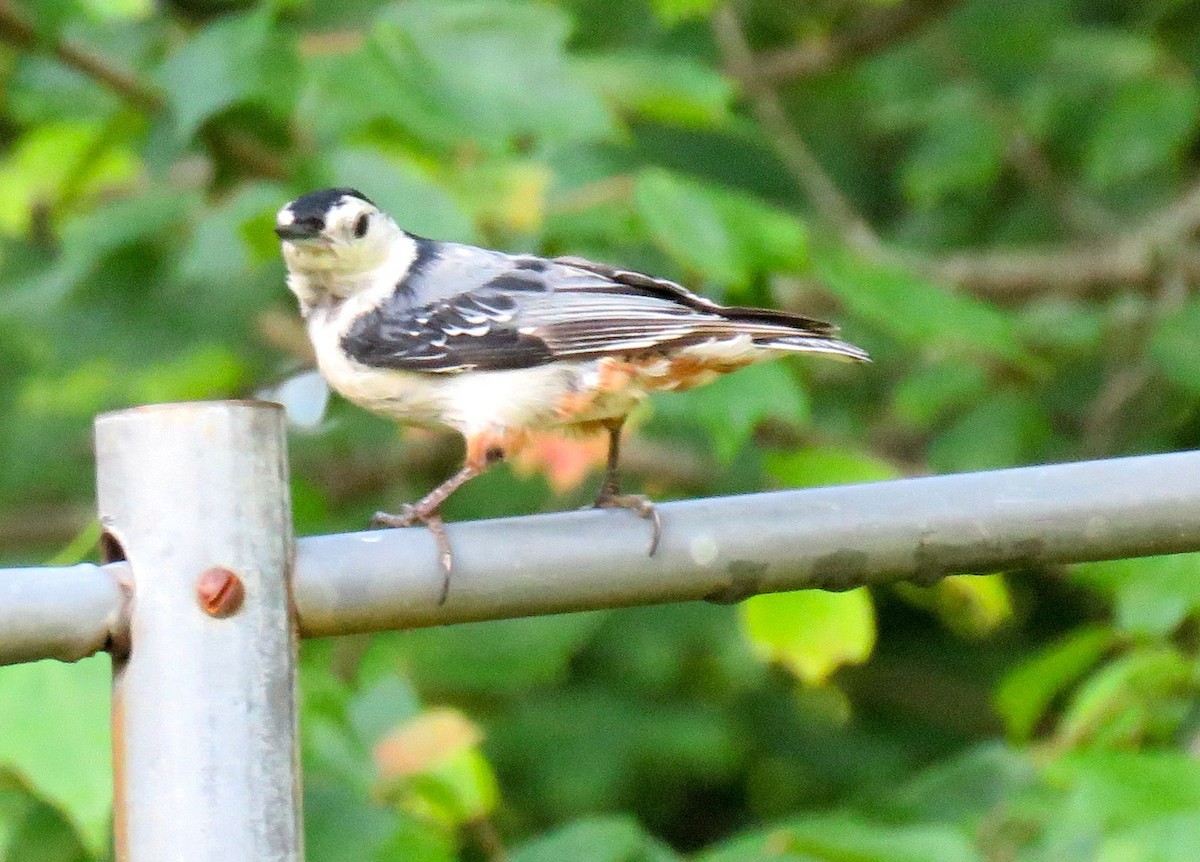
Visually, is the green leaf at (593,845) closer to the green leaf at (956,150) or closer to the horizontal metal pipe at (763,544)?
the horizontal metal pipe at (763,544)

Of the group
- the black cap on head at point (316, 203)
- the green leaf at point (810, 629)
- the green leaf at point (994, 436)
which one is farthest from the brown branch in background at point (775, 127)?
the black cap on head at point (316, 203)

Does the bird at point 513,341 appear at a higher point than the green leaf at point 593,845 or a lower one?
higher

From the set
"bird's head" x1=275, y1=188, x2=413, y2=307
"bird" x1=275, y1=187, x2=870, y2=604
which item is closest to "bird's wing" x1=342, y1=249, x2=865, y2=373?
"bird" x1=275, y1=187, x2=870, y2=604

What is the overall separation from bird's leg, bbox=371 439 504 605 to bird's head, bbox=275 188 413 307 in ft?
1.32

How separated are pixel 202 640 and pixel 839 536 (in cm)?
56

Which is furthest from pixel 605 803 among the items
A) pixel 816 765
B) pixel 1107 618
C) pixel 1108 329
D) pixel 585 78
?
pixel 585 78

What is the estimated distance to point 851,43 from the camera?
444cm

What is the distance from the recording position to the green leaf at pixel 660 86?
3.20 metres

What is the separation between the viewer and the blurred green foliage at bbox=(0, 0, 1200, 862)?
264 centimetres

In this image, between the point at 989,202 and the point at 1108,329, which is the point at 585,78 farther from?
the point at 989,202

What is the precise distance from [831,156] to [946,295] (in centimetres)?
208

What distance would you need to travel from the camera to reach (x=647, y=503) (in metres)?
1.72

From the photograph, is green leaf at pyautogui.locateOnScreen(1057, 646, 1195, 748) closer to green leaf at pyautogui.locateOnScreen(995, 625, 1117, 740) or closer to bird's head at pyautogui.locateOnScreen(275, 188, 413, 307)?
green leaf at pyautogui.locateOnScreen(995, 625, 1117, 740)

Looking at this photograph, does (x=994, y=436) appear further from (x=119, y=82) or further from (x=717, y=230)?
(x=119, y=82)
